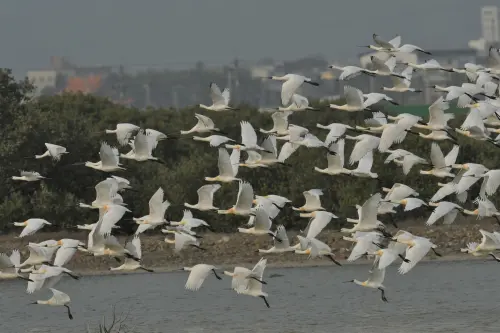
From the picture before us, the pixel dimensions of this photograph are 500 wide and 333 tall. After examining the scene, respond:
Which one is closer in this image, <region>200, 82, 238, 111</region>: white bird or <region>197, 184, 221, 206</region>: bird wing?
<region>200, 82, 238, 111</region>: white bird

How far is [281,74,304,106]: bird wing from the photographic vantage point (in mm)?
26719

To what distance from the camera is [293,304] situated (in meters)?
31.4

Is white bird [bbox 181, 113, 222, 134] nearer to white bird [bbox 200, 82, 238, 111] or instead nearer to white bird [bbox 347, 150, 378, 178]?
white bird [bbox 200, 82, 238, 111]

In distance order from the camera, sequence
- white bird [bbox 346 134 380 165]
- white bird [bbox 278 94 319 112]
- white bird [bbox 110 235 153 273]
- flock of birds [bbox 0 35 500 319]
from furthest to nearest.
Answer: white bird [bbox 278 94 319 112] < white bird [bbox 110 235 153 273] < white bird [bbox 346 134 380 165] < flock of birds [bbox 0 35 500 319]

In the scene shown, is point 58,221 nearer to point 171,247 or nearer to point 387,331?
point 171,247

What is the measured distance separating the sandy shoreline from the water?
2.49 ft

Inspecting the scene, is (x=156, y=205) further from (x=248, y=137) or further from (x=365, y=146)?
(x=365, y=146)

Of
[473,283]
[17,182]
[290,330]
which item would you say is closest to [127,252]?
[290,330]

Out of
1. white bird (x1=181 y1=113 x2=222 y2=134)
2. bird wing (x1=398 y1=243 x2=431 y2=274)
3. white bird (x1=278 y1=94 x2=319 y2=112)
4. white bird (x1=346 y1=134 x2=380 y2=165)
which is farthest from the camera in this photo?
white bird (x1=181 y1=113 x2=222 y2=134)

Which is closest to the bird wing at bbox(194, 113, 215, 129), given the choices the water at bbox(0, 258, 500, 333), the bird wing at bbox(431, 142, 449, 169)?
the water at bbox(0, 258, 500, 333)

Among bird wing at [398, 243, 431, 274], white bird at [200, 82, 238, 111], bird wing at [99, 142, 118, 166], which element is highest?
white bird at [200, 82, 238, 111]

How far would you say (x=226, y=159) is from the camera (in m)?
28.3

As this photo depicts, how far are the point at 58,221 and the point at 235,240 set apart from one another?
4852 mm

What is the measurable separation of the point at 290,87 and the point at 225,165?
238 cm
